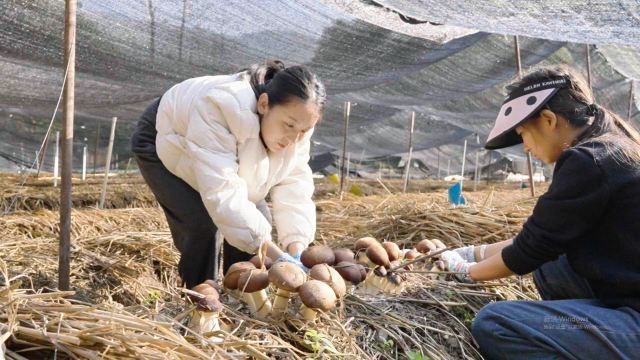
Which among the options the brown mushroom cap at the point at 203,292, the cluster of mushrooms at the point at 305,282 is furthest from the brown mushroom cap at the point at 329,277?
the brown mushroom cap at the point at 203,292

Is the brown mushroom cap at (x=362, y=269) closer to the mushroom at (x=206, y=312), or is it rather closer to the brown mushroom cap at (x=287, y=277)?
the brown mushroom cap at (x=287, y=277)

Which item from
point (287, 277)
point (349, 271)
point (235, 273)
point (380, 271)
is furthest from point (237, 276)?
point (380, 271)

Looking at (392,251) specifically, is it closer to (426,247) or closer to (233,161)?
(426,247)

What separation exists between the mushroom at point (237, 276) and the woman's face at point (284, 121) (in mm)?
604

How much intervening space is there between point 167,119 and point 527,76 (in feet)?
5.17

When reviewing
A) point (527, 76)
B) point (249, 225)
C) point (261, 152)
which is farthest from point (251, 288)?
point (527, 76)

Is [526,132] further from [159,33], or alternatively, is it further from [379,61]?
[379,61]

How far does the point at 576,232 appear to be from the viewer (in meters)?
1.99

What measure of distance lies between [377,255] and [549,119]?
0.85m

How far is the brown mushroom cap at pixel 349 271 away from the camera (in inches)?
87.7

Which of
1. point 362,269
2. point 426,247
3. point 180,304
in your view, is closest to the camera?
point 180,304

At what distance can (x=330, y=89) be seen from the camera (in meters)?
7.92

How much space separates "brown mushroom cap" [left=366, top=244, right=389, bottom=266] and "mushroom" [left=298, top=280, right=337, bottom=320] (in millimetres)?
526

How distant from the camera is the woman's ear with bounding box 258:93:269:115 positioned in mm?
2389
